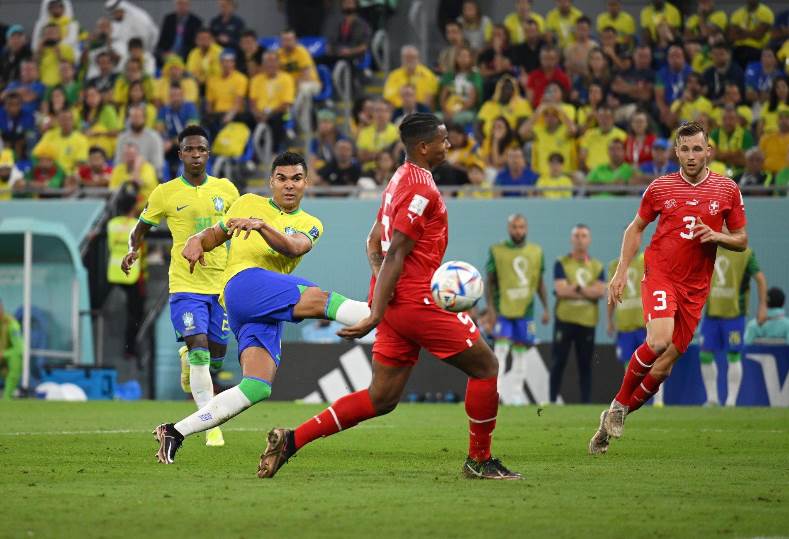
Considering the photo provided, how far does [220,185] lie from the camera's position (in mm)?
12094

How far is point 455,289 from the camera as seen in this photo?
8.16 meters

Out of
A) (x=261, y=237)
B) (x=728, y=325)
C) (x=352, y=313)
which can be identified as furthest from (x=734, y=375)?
(x=261, y=237)

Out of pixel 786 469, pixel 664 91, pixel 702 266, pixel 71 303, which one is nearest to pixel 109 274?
pixel 71 303

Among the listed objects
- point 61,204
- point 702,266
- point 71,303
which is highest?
point 702,266

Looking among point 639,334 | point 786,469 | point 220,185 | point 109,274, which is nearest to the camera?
point 786,469

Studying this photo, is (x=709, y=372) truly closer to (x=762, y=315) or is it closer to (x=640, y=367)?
(x=762, y=315)

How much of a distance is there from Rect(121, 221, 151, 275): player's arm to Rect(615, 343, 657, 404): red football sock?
13.2ft

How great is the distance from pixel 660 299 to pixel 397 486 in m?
3.41

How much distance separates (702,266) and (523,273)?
8740mm

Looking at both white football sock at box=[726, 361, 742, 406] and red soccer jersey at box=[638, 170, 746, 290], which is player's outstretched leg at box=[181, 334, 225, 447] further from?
white football sock at box=[726, 361, 742, 406]

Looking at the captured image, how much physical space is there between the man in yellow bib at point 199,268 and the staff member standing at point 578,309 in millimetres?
8445

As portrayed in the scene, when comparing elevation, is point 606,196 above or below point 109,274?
above

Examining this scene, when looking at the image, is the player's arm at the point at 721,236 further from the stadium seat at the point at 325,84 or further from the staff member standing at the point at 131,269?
the stadium seat at the point at 325,84

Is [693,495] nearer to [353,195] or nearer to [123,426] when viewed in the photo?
[123,426]
